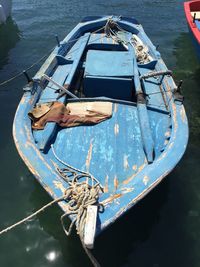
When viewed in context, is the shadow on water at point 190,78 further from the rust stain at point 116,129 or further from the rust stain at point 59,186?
the rust stain at point 59,186

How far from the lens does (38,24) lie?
59.2 feet

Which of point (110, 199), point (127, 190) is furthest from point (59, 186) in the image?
point (127, 190)

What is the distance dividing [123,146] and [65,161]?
1.36 m

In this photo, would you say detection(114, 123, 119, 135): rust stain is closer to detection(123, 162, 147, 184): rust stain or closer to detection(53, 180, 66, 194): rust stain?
detection(123, 162, 147, 184): rust stain

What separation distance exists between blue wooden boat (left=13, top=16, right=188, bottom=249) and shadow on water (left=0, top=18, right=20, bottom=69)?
6.63 meters

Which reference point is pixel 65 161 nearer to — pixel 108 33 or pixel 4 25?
pixel 108 33

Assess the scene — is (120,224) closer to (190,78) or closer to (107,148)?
(107,148)

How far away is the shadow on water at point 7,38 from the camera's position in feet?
47.7

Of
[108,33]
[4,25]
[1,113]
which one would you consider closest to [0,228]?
[1,113]

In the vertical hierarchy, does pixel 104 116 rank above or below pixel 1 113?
above

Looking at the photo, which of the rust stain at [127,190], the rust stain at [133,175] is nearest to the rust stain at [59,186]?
the rust stain at [127,190]

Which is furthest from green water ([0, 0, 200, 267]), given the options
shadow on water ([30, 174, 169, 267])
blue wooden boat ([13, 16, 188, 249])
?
blue wooden boat ([13, 16, 188, 249])

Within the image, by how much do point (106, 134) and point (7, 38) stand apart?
43.1ft

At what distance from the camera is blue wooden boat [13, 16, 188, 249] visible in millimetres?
5090
